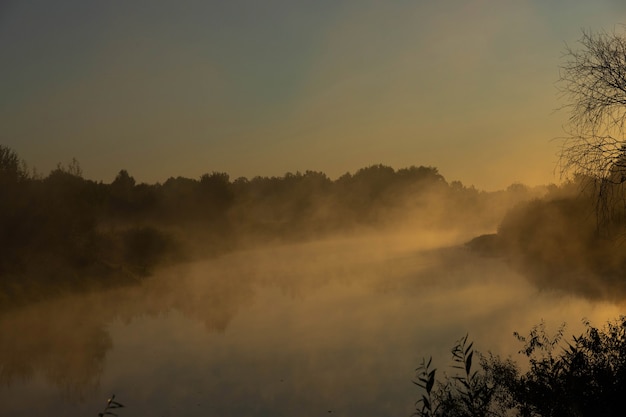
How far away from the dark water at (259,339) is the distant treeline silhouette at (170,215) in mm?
3560

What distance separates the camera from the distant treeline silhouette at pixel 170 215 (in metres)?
37.2

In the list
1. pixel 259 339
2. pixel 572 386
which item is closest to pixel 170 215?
pixel 259 339

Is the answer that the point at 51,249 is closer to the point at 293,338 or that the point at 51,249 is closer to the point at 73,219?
the point at 73,219

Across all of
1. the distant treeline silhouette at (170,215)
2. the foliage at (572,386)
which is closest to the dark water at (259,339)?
the distant treeline silhouette at (170,215)

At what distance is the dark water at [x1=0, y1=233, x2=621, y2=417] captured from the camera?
18.3m

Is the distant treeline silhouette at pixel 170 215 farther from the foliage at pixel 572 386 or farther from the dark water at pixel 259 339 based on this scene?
the foliage at pixel 572 386

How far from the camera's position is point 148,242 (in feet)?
173

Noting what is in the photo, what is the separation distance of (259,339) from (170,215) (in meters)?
50.9

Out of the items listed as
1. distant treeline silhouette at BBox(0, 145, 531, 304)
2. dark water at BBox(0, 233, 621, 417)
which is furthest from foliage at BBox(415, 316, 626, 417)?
distant treeline silhouette at BBox(0, 145, 531, 304)

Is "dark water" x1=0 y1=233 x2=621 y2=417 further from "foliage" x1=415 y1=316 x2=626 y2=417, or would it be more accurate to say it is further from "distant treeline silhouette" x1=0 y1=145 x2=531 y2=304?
"foliage" x1=415 y1=316 x2=626 y2=417

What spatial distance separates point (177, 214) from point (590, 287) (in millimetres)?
56782

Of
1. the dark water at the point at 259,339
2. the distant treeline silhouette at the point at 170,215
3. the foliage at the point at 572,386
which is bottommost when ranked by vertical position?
the foliage at the point at 572,386

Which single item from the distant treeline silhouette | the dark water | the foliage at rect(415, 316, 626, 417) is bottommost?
the foliage at rect(415, 316, 626, 417)

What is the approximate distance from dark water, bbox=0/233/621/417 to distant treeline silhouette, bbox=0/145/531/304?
3.56m
